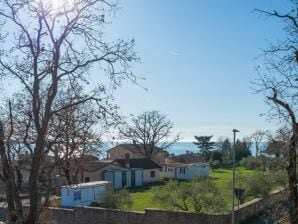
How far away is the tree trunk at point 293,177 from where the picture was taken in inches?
384

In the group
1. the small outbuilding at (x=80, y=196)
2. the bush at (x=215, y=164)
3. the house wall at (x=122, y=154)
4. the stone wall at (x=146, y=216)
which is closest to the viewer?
the stone wall at (x=146, y=216)

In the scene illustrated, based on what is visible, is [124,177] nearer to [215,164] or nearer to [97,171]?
[97,171]

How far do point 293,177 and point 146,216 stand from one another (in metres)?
16.0

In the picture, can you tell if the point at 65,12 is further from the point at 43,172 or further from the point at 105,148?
the point at 105,148

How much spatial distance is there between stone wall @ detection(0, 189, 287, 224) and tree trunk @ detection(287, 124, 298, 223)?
1239 centimetres

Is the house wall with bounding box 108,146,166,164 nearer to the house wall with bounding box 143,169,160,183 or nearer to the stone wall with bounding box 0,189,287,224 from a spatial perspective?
the house wall with bounding box 143,169,160,183

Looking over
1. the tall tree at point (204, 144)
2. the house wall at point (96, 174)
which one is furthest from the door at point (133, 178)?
the tall tree at point (204, 144)

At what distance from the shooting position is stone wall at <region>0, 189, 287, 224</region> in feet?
78.6

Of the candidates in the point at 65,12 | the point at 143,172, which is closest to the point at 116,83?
the point at 65,12

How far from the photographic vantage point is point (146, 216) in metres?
25.5

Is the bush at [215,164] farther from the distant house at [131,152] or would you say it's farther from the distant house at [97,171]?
the distant house at [97,171]

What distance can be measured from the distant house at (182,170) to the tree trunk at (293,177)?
54.6m

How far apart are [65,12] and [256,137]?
76.6 meters

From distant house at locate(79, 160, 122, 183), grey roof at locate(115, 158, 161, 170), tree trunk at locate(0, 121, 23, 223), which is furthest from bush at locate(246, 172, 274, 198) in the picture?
grey roof at locate(115, 158, 161, 170)
